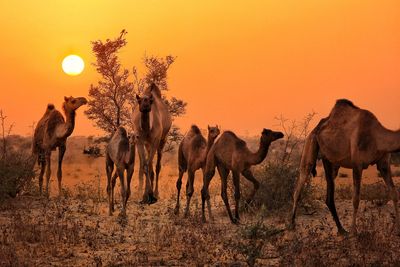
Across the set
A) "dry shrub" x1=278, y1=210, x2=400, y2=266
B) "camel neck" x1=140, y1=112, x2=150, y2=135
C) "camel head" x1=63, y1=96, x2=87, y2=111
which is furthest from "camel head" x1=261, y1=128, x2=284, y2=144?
"camel head" x1=63, y1=96, x2=87, y2=111

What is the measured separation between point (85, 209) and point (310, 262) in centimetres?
671

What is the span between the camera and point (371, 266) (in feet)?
25.5

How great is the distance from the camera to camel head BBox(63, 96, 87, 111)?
1603 centimetres

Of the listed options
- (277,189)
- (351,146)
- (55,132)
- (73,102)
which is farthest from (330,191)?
(55,132)

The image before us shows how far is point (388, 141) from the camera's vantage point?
382 inches

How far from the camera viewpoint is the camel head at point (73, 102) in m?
16.0

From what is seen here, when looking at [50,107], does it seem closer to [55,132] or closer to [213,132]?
[55,132]

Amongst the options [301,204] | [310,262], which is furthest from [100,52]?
[310,262]

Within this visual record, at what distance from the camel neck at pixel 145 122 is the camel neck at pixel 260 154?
11.0 ft

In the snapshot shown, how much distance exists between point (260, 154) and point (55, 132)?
22.7ft

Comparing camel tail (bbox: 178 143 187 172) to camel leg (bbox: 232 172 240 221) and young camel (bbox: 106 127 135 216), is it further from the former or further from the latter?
camel leg (bbox: 232 172 240 221)

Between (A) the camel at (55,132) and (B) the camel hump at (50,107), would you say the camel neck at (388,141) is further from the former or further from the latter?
(B) the camel hump at (50,107)

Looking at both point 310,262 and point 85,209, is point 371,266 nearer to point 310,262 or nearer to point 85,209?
point 310,262

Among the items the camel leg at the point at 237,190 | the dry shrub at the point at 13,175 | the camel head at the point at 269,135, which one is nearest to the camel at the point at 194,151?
the camel leg at the point at 237,190
